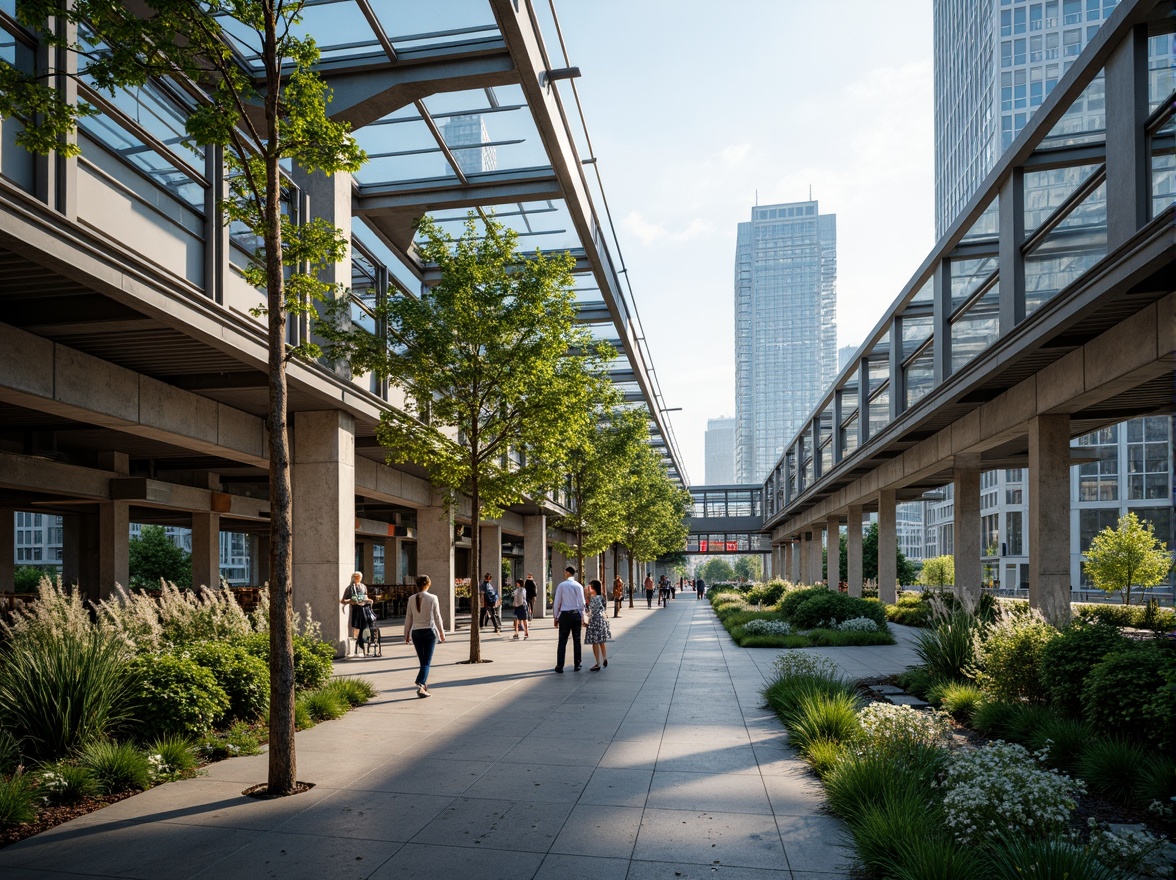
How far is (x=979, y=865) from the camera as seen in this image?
480cm

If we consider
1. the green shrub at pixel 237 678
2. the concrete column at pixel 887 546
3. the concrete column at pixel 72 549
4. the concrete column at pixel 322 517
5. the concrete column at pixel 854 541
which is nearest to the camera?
the green shrub at pixel 237 678

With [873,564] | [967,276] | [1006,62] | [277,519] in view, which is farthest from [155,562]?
[1006,62]

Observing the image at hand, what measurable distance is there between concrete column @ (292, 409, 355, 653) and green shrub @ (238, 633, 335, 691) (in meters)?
4.08

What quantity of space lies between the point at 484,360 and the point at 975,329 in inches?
381

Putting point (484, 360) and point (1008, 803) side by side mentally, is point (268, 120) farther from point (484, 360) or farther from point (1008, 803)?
point (484, 360)

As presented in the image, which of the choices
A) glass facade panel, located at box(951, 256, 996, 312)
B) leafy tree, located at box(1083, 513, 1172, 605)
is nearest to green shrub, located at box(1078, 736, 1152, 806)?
glass facade panel, located at box(951, 256, 996, 312)

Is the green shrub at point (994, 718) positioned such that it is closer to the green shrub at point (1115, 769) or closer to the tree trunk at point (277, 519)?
the green shrub at point (1115, 769)

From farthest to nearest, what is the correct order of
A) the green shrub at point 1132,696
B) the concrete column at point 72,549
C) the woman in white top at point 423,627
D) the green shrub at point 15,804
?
the concrete column at point 72,549, the woman in white top at point 423,627, the green shrub at point 1132,696, the green shrub at point 15,804

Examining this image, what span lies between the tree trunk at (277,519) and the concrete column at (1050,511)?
514 inches

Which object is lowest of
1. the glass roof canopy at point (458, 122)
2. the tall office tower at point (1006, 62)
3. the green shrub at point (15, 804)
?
the green shrub at point (15, 804)

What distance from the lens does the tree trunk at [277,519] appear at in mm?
7254

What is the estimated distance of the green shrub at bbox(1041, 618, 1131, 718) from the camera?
8.92 meters

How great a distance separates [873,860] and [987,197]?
14.6 metres

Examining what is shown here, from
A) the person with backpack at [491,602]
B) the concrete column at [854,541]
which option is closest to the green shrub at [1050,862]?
the person with backpack at [491,602]
